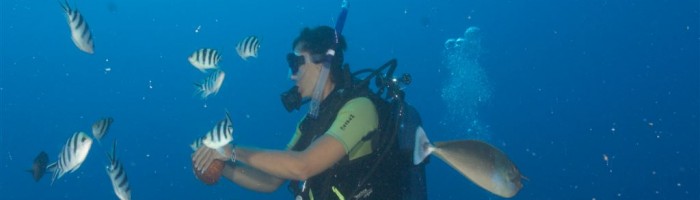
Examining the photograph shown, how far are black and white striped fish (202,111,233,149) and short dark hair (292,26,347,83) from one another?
3.76ft

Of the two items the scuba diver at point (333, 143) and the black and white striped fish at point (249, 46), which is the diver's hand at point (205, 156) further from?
the black and white striped fish at point (249, 46)

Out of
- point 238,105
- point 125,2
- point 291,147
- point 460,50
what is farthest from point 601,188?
point 125,2

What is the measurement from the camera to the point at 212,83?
18.1ft

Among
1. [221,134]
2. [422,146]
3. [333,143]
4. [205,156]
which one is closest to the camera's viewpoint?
[422,146]

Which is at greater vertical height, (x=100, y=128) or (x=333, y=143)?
(x=333, y=143)

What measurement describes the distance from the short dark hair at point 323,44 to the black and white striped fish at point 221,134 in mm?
1145

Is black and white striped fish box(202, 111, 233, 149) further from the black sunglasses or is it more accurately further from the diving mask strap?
→ the black sunglasses

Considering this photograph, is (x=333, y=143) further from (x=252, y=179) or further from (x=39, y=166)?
(x=39, y=166)

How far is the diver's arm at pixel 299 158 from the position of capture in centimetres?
338

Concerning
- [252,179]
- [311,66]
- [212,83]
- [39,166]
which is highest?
[311,66]

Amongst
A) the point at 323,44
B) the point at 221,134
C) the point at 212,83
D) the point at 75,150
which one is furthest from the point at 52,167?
the point at 323,44

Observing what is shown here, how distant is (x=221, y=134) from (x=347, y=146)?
83 centimetres

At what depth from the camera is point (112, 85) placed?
278 feet

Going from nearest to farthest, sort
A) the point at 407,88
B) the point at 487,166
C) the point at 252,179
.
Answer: the point at 487,166, the point at 252,179, the point at 407,88
